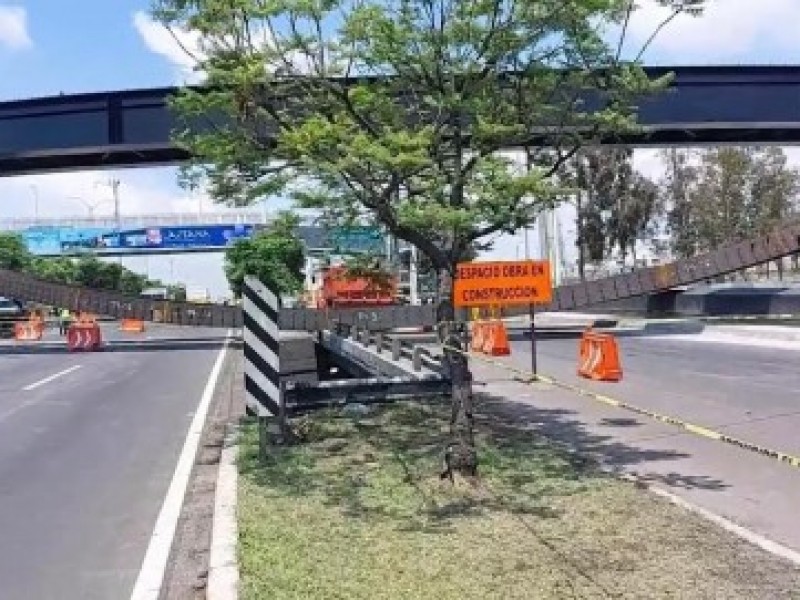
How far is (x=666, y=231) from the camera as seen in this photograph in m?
59.9

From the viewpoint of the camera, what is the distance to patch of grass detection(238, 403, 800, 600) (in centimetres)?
550

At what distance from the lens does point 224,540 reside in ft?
22.1

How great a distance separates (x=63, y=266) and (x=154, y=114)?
73.5 metres

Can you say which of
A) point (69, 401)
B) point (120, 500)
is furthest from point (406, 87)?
point (69, 401)

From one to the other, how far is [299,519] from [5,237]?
93512mm

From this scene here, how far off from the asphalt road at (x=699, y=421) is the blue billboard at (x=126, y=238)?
71.0 meters

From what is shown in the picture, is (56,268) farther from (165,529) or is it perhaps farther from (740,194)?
(165,529)

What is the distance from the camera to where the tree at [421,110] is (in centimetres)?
769

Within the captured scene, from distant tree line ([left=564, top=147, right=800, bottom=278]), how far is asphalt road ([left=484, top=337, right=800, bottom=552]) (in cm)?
3042

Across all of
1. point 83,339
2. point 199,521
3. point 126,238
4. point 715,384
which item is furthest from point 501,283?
point 126,238

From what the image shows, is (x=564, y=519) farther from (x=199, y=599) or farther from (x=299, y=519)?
(x=199, y=599)

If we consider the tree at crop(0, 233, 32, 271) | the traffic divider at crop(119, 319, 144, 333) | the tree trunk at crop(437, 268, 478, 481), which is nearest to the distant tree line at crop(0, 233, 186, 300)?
the tree at crop(0, 233, 32, 271)

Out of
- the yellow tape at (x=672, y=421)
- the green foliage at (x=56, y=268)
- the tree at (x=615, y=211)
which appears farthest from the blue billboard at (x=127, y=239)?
the yellow tape at (x=672, y=421)

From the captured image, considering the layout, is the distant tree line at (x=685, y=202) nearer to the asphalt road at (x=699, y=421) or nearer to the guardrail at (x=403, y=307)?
the guardrail at (x=403, y=307)
